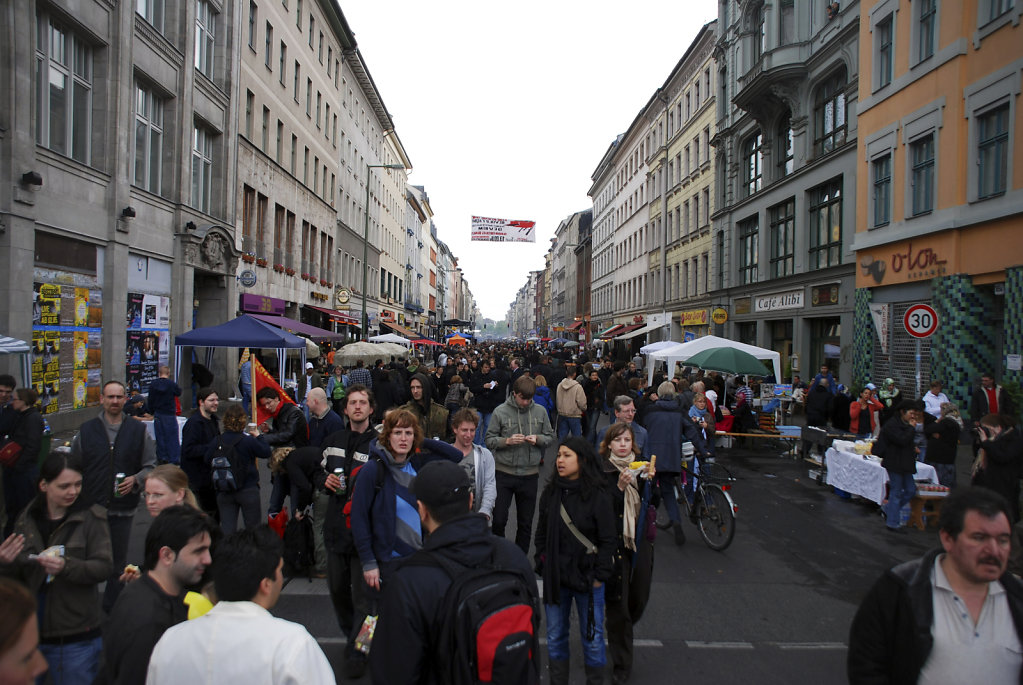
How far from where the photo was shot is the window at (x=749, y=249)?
31.0 meters

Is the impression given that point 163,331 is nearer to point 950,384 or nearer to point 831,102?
point 950,384

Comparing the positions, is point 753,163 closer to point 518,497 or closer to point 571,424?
point 571,424

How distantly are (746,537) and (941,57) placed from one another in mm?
15116

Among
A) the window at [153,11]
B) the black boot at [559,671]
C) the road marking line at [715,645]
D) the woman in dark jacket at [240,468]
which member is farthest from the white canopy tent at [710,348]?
the window at [153,11]

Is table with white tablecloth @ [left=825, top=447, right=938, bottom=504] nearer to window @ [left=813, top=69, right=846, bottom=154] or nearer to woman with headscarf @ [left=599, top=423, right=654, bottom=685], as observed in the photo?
woman with headscarf @ [left=599, top=423, right=654, bottom=685]

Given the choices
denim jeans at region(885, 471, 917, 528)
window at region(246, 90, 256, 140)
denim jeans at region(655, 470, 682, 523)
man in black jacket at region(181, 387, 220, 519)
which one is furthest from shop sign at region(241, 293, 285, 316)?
denim jeans at region(885, 471, 917, 528)

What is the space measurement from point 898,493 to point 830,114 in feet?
63.7

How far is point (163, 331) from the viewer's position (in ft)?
65.4

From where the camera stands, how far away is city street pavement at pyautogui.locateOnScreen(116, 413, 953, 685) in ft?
16.6

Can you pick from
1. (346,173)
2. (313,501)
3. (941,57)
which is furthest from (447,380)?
(346,173)

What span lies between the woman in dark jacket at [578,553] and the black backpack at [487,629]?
1765 mm

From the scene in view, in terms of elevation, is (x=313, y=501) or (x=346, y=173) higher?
(x=346, y=173)

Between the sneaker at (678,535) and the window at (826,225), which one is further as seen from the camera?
the window at (826,225)

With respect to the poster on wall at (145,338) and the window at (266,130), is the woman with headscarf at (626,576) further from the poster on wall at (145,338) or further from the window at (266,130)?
the window at (266,130)
